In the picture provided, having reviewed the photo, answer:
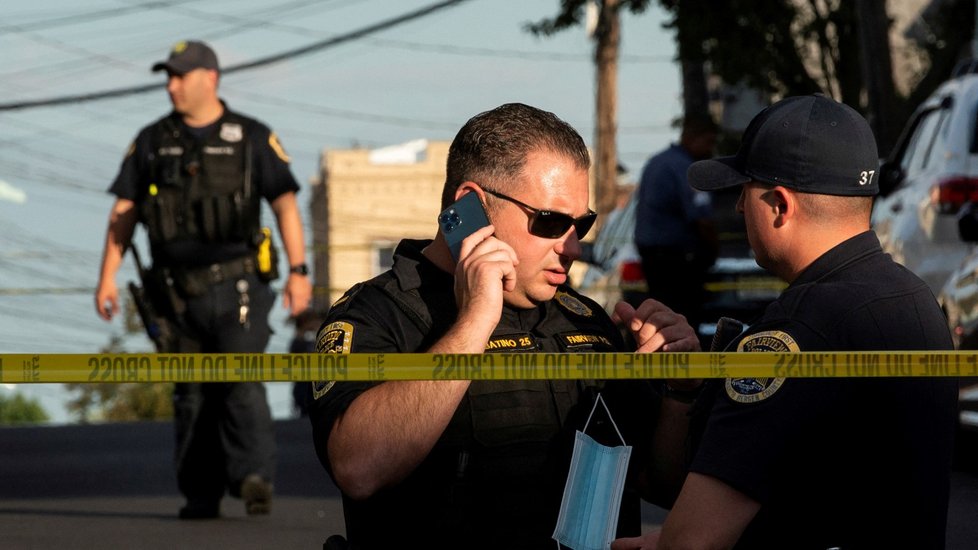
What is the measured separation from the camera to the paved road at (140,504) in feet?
25.7

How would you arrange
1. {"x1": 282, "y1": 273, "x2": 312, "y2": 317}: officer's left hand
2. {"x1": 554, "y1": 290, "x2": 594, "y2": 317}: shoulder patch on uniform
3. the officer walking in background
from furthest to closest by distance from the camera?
the officer walking in background → {"x1": 282, "y1": 273, "x2": 312, "y2": 317}: officer's left hand → {"x1": 554, "y1": 290, "x2": 594, "y2": 317}: shoulder patch on uniform

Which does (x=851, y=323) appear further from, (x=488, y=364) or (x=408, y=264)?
(x=408, y=264)

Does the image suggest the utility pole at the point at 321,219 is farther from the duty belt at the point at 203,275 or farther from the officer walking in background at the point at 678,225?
the duty belt at the point at 203,275

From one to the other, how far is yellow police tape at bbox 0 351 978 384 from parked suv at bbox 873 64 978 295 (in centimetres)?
717

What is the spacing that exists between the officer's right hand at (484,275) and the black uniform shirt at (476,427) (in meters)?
0.11

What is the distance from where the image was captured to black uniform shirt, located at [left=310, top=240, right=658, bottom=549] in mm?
3904

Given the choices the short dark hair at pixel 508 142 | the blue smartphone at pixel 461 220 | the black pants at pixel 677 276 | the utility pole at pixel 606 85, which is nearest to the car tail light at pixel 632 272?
the black pants at pixel 677 276

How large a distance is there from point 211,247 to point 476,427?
4.47 m

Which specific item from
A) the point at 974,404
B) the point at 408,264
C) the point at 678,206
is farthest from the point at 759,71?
the point at 408,264

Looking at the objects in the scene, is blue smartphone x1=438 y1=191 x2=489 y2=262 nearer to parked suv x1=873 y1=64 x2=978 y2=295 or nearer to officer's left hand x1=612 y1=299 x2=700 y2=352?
officer's left hand x1=612 y1=299 x2=700 y2=352

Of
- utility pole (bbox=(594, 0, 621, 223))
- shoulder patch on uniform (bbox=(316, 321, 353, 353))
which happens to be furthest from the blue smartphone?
utility pole (bbox=(594, 0, 621, 223))

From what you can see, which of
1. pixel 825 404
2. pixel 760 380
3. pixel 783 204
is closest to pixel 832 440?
pixel 825 404

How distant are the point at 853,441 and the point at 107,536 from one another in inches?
209

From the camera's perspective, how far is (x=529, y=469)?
3986 mm
